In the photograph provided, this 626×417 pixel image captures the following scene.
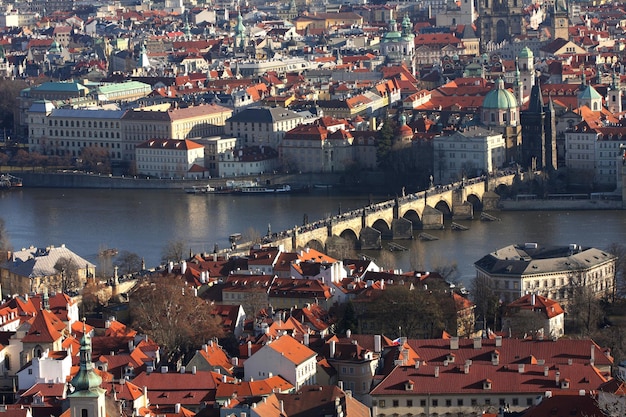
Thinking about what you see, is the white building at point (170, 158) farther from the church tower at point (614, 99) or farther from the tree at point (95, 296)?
the tree at point (95, 296)

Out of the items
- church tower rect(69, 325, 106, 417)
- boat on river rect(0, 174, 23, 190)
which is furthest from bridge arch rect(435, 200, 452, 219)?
church tower rect(69, 325, 106, 417)

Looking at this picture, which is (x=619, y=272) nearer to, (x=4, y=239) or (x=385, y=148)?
(x=4, y=239)

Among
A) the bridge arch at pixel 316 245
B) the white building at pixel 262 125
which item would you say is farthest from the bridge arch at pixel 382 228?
the white building at pixel 262 125

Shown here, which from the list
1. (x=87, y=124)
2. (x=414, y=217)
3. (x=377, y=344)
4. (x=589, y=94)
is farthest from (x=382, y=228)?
(x=377, y=344)

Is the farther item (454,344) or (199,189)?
(199,189)

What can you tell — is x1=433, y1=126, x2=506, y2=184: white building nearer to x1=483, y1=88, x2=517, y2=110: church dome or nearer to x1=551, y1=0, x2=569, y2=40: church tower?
x1=483, y1=88, x2=517, y2=110: church dome

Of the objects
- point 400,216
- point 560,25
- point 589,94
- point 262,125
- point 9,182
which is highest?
point 560,25
